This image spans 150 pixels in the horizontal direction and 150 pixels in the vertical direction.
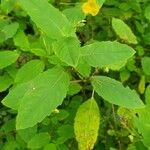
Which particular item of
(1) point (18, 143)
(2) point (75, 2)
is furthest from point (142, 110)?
(2) point (75, 2)

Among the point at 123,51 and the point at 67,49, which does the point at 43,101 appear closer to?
the point at 67,49

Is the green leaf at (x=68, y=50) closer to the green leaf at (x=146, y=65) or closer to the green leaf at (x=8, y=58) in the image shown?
the green leaf at (x=8, y=58)

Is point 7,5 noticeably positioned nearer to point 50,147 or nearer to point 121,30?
point 121,30

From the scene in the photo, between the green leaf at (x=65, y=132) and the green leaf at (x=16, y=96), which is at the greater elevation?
the green leaf at (x=16, y=96)

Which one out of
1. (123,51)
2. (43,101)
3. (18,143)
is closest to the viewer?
(43,101)

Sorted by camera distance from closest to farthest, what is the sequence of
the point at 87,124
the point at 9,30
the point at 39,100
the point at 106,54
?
the point at 39,100 → the point at 106,54 → the point at 87,124 → the point at 9,30

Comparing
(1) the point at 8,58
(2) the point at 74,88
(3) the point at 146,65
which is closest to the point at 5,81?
(1) the point at 8,58

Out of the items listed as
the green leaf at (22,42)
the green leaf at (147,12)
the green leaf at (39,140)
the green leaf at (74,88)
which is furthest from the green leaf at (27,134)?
the green leaf at (147,12)
